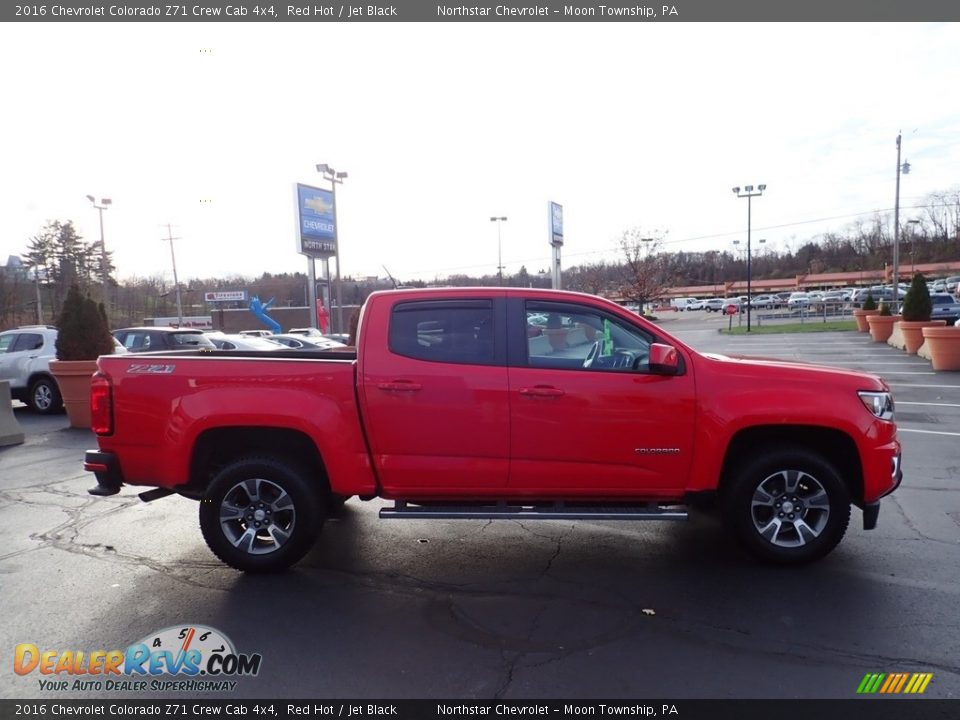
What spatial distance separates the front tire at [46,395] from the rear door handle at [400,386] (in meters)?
11.5

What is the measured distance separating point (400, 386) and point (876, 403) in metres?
3.32

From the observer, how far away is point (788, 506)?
15.6 ft

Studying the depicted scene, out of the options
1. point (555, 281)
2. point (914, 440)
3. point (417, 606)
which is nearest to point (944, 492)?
point (914, 440)

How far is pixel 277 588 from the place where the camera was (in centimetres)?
462

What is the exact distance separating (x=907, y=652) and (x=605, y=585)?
5.71ft

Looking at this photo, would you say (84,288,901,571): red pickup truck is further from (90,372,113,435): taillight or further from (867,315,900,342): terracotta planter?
(867,315,900,342): terracotta planter

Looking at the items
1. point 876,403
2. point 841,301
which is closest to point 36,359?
point 876,403

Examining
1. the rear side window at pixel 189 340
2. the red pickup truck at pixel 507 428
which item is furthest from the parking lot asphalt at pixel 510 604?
the rear side window at pixel 189 340

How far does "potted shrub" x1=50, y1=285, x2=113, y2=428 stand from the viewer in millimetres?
11375

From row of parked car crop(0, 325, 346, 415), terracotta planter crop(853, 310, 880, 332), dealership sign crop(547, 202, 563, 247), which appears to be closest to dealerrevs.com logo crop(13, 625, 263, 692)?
row of parked car crop(0, 325, 346, 415)

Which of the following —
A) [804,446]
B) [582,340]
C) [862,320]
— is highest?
[582,340]

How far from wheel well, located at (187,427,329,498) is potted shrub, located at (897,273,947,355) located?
21074 millimetres

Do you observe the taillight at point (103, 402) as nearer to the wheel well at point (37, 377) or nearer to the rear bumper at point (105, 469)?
the rear bumper at point (105, 469)

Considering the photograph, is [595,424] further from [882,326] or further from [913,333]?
[882,326]
